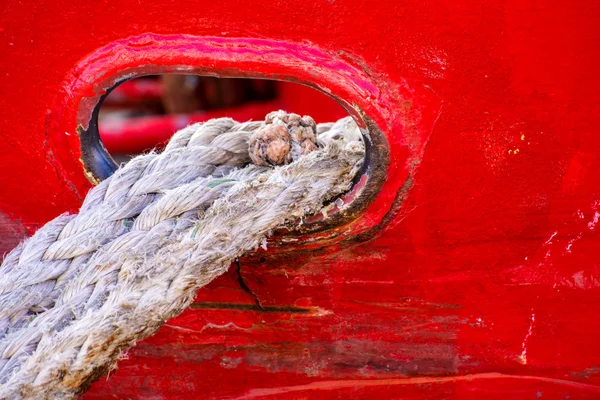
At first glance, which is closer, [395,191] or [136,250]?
[136,250]

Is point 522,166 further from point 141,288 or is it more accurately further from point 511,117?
point 141,288

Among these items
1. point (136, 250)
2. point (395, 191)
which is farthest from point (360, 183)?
point (136, 250)

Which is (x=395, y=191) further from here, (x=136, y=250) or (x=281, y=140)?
(x=136, y=250)

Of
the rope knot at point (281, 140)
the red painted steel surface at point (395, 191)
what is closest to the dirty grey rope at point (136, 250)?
the rope knot at point (281, 140)

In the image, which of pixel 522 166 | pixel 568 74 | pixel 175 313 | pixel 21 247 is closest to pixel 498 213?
pixel 522 166

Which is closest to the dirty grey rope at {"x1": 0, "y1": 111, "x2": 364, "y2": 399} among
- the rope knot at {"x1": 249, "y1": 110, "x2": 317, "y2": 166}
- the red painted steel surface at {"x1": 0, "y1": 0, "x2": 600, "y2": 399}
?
the rope knot at {"x1": 249, "y1": 110, "x2": 317, "y2": 166}

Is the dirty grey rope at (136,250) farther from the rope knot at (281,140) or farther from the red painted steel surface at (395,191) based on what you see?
the red painted steel surface at (395,191)
